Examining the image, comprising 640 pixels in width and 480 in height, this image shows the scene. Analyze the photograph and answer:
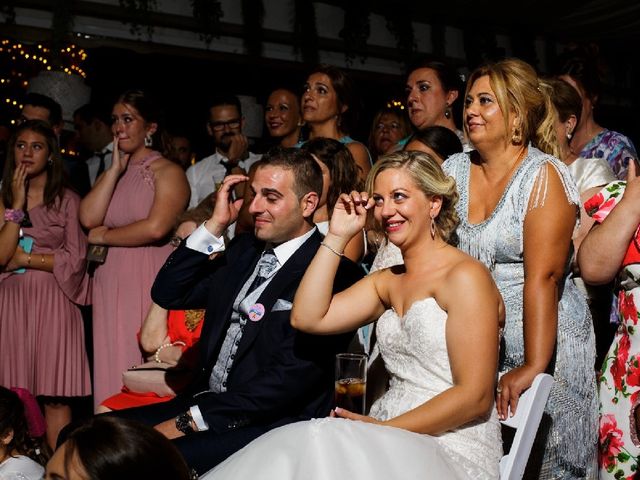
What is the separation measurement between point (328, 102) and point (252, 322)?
2.22 meters

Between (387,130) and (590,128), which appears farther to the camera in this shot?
(387,130)

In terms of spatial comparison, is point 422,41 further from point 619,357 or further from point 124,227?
point 619,357

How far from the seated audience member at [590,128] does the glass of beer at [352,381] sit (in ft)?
7.01

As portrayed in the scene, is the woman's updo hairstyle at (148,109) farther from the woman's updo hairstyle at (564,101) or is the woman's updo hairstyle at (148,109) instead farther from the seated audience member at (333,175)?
the woman's updo hairstyle at (564,101)

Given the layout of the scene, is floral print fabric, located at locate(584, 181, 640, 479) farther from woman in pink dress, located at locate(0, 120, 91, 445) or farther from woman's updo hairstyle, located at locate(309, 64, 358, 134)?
woman in pink dress, located at locate(0, 120, 91, 445)

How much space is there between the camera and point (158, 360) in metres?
4.01

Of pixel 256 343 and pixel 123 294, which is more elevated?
pixel 123 294

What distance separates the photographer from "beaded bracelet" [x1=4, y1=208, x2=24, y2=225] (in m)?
5.00

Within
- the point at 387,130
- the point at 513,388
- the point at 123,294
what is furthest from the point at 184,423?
the point at 387,130

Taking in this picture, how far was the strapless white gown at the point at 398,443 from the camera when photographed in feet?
7.06

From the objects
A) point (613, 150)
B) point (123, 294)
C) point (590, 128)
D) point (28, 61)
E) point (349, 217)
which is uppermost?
point (28, 61)

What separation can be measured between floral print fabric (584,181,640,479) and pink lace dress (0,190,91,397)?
3.07 metres

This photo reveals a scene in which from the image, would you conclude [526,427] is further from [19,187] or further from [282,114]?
[282,114]

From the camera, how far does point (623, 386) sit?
3.10m
